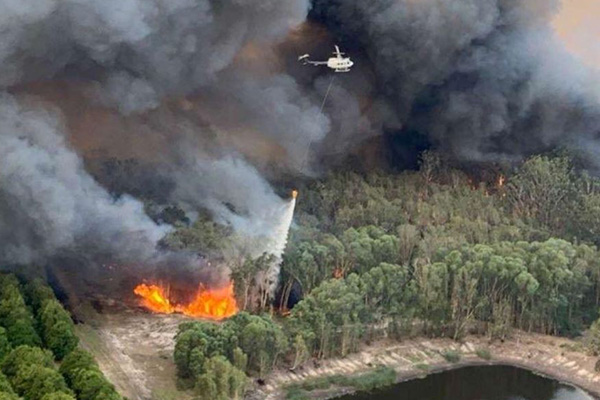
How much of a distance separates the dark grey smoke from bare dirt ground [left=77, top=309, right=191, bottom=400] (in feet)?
80.2

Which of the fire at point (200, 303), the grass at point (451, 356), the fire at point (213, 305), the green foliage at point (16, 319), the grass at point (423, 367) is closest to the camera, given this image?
the green foliage at point (16, 319)

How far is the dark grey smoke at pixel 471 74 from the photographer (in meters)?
59.5

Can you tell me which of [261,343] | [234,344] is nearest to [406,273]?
[261,343]

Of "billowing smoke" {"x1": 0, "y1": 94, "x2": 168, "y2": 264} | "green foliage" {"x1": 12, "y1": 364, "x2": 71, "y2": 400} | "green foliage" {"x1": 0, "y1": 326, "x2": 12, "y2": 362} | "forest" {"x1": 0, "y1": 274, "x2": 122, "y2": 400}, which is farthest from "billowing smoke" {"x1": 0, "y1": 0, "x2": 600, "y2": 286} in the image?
"green foliage" {"x1": 12, "y1": 364, "x2": 71, "y2": 400}

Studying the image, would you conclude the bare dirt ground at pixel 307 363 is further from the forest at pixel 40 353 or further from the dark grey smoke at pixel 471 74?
the dark grey smoke at pixel 471 74

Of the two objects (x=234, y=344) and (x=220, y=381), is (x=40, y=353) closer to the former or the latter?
(x=220, y=381)

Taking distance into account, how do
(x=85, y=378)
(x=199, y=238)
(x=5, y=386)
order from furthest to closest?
1. (x=199, y=238)
2. (x=85, y=378)
3. (x=5, y=386)

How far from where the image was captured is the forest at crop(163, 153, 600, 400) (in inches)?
1499

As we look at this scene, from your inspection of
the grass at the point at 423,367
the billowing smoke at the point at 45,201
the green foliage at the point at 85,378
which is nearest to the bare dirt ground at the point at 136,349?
the green foliage at the point at 85,378

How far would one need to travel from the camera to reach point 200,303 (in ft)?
148

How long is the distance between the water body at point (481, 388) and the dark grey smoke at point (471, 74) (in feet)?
75.2

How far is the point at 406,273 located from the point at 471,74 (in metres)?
22.5

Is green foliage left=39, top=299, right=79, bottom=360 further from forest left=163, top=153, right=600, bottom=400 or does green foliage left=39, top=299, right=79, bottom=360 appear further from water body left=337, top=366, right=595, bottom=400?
water body left=337, top=366, right=595, bottom=400

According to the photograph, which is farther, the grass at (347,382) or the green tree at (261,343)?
the grass at (347,382)
